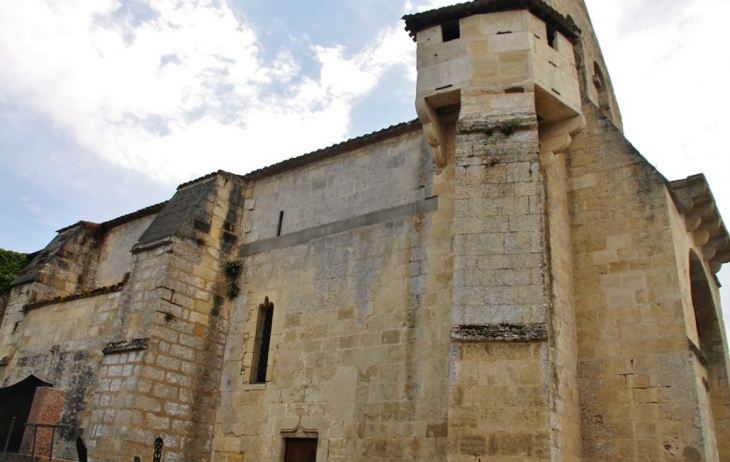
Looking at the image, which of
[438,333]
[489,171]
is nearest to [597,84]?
[489,171]

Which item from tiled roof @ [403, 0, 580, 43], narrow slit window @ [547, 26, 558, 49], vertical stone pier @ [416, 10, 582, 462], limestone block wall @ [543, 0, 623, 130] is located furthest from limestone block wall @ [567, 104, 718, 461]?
limestone block wall @ [543, 0, 623, 130]

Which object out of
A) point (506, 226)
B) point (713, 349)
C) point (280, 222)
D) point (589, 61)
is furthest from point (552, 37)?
point (713, 349)

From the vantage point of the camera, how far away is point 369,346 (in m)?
8.59

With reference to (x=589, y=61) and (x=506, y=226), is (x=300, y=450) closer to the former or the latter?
(x=506, y=226)

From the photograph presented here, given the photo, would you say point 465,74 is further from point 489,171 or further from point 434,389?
point 434,389

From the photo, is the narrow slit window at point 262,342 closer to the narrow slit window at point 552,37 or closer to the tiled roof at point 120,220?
the tiled roof at point 120,220

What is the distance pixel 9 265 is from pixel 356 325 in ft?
31.3

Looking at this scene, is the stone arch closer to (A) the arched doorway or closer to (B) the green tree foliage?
(A) the arched doorway

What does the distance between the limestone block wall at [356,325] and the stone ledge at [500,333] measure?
1.41 metres

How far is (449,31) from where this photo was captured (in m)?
8.59

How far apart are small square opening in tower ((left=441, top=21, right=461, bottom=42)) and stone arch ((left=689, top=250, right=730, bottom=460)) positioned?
4899 mm

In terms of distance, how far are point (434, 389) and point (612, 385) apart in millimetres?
2166

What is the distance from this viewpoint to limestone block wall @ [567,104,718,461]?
23.5 feet

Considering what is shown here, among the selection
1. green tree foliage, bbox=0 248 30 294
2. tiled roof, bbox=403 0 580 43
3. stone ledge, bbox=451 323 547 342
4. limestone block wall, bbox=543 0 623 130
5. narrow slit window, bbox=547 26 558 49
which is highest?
limestone block wall, bbox=543 0 623 130
